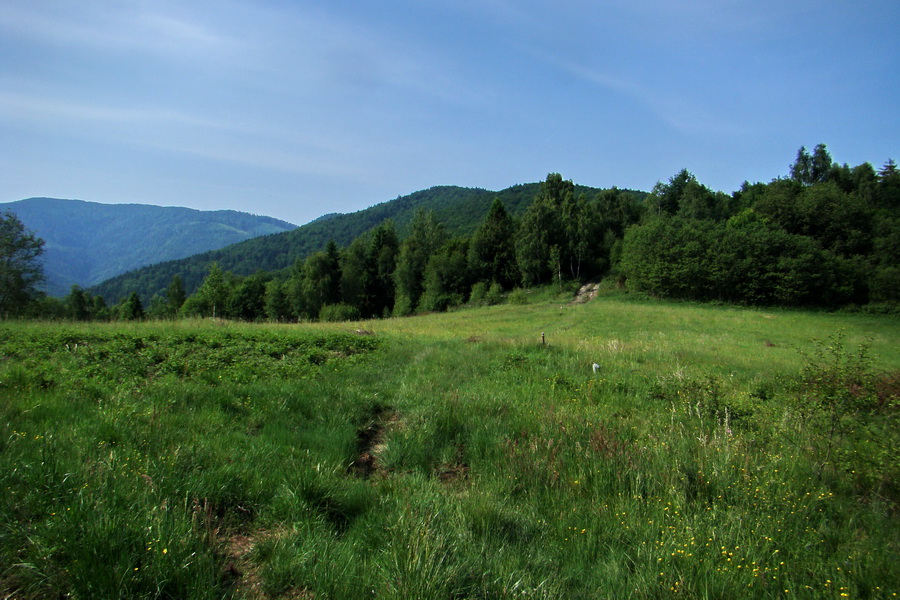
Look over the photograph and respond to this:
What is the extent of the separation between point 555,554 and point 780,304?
59273 millimetres

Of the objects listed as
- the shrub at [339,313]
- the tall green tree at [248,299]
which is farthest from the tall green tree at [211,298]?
the shrub at [339,313]

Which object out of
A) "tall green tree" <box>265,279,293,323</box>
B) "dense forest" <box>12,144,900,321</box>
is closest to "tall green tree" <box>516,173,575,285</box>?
"dense forest" <box>12,144,900,321</box>

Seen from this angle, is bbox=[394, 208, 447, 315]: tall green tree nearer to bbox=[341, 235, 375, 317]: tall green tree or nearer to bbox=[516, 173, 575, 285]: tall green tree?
bbox=[341, 235, 375, 317]: tall green tree

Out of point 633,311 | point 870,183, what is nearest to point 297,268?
point 633,311

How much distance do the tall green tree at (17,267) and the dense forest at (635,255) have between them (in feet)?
41.1

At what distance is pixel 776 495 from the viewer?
4.26m

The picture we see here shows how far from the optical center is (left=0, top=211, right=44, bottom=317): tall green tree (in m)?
35.3

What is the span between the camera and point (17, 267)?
119 ft

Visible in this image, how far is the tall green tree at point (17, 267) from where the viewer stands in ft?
116

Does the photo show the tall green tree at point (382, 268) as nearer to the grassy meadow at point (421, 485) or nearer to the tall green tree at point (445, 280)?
the tall green tree at point (445, 280)

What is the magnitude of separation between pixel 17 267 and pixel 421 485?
5065 cm

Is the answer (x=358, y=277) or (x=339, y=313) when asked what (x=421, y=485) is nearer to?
(x=339, y=313)

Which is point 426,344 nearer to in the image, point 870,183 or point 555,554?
point 555,554

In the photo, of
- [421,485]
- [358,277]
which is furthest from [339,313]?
[421,485]
